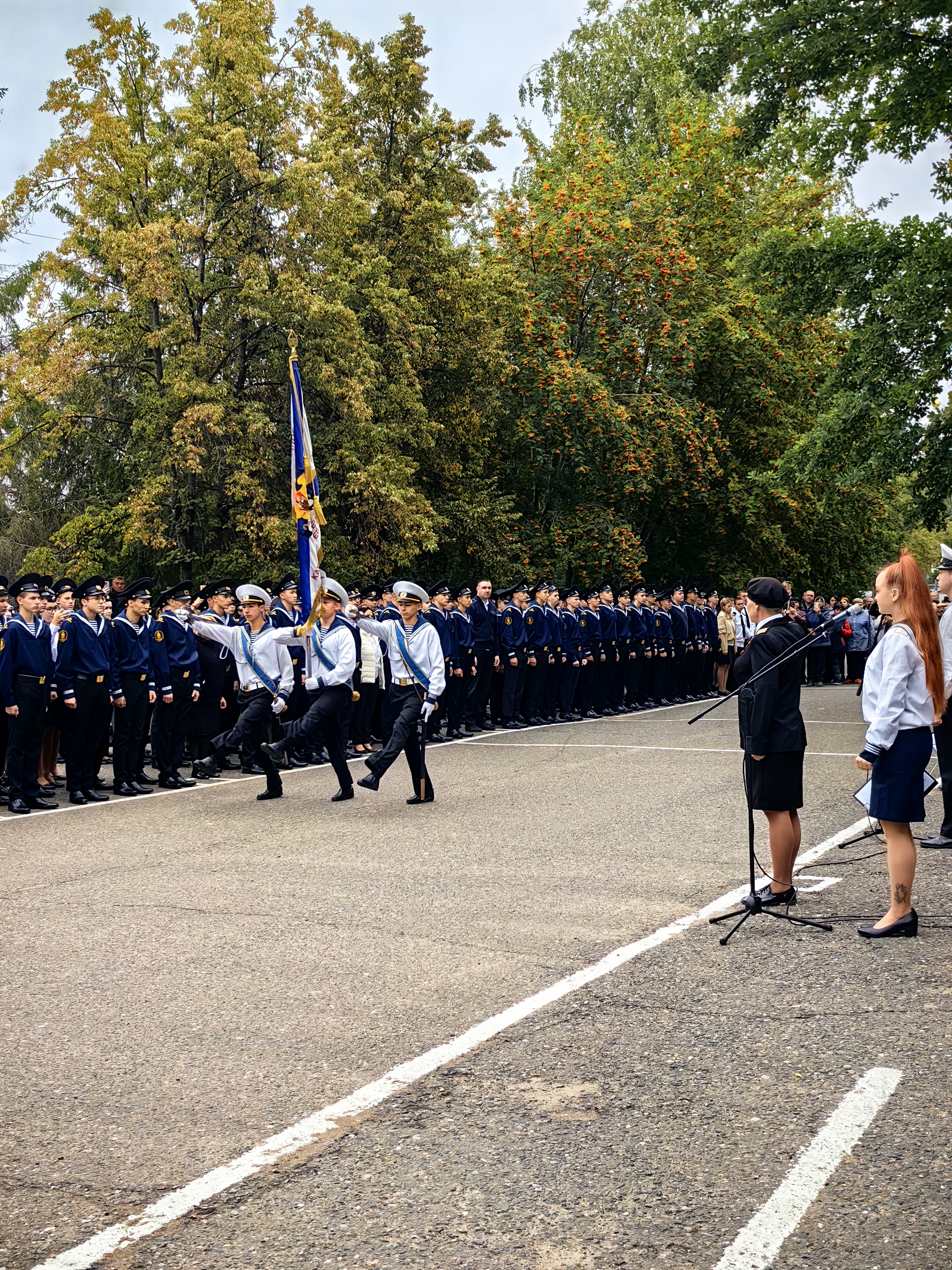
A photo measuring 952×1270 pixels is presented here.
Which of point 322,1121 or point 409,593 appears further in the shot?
point 409,593

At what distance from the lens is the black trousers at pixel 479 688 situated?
19312 mm

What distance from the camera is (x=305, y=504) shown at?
43.9 ft

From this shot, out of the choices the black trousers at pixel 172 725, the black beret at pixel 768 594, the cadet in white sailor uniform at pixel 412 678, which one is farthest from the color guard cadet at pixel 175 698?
the black beret at pixel 768 594

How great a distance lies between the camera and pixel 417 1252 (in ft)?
11.5

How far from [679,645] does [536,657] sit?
5669mm

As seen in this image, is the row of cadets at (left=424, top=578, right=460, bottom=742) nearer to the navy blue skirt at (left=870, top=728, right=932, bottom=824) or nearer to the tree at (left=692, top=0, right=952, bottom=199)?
the tree at (left=692, top=0, right=952, bottom=199)

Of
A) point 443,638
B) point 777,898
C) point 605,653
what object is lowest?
point 777,898

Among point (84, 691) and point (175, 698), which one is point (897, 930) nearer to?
point (84, 691)

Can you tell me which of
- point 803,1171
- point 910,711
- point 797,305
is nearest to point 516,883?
point 910,711

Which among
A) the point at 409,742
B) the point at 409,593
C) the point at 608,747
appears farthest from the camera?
the point at 608,747

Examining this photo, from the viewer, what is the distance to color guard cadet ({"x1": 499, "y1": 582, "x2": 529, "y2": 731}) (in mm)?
20141

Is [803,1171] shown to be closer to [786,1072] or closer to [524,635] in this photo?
[786,1072]

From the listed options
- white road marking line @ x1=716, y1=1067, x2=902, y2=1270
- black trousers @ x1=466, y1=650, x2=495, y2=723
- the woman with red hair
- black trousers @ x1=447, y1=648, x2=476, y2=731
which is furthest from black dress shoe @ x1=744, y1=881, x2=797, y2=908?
black trousers @ x1=466, y1=650, x2=495, y2=723

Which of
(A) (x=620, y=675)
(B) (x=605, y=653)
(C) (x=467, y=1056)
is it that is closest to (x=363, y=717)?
(B) (x=605, y=653)
